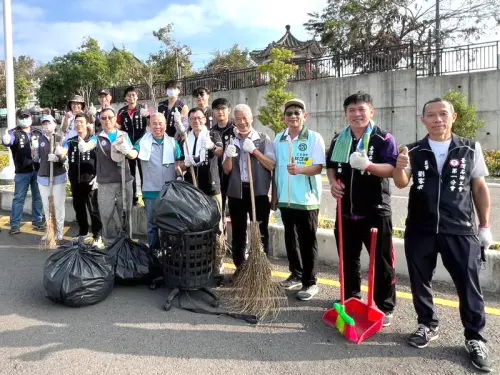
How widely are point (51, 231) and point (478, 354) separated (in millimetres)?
5108

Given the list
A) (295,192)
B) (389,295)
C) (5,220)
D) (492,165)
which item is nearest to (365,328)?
(389,295)

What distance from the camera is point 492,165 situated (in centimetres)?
1091

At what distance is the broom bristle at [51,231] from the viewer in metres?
5.51

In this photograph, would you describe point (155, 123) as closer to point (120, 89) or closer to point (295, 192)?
point (295, 192)

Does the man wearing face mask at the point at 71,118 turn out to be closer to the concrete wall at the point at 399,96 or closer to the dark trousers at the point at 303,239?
the dark trousers at the point at 303,239

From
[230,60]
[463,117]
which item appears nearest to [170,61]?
[230,60]

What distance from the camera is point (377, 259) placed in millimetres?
3244

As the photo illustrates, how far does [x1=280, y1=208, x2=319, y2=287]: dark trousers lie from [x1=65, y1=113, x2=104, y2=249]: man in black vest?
2.77 meters

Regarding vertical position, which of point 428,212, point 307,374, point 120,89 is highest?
point 120,89

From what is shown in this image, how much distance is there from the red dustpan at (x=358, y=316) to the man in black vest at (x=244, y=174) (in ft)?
2.97

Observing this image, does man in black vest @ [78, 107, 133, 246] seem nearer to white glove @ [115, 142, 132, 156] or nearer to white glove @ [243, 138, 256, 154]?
white glove @ [115, 142, 132, 156]

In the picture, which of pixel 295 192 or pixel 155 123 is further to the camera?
pixel 155 123

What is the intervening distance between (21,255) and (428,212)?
16.0ft

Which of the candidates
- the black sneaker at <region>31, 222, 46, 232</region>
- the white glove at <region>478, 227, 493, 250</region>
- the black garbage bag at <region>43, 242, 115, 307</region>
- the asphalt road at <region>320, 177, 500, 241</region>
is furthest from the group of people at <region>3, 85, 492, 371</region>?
the asphalt road at <region>320, 177, 500, 241</region>
